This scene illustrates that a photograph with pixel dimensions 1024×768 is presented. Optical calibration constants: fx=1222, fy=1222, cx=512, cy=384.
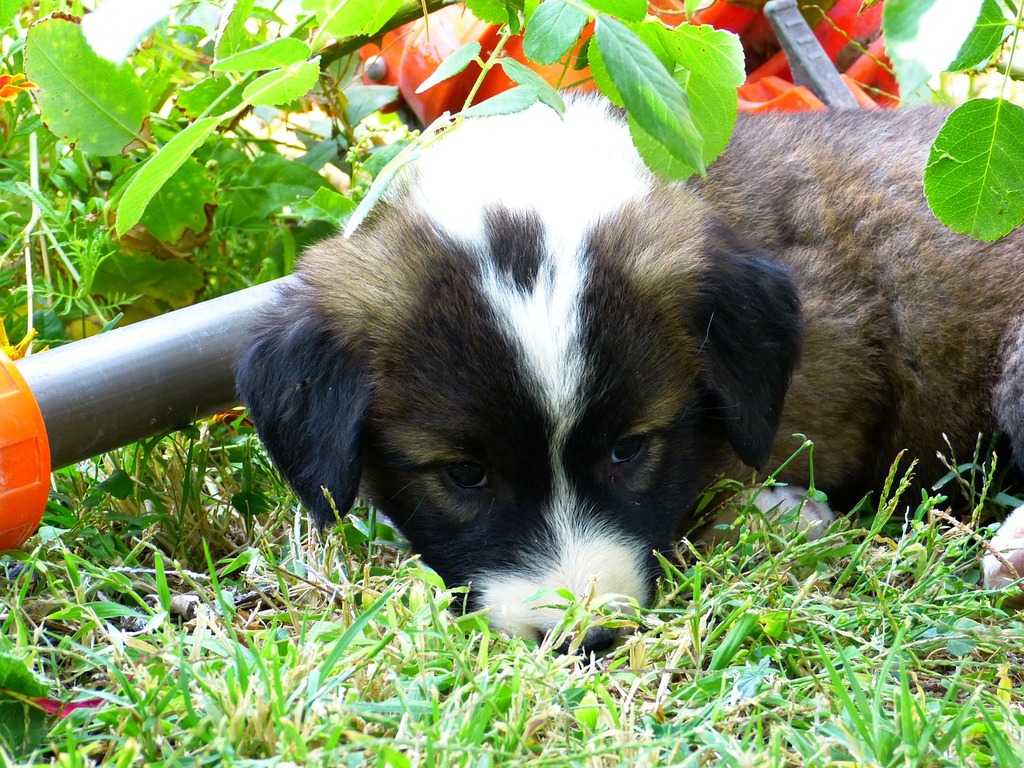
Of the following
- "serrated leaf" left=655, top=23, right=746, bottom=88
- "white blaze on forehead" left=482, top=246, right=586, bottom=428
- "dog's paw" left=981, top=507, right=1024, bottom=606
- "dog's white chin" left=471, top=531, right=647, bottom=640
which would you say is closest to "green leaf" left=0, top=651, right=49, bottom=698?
"dog's white chin" left=471, top=531, right=647, bottom=640

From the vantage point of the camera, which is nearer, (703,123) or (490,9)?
(703,123)

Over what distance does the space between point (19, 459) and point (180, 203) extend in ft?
5.13

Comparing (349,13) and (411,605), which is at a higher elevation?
(349,13)

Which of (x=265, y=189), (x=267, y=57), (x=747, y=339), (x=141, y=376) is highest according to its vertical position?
(x=267, y=57)

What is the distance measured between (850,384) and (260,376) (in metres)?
1.57

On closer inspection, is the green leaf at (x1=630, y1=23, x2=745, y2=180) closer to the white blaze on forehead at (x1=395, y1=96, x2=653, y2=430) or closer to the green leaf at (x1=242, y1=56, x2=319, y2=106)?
the white blaze on forehead at (x1=395, y1=96, x2=653, y2=430)

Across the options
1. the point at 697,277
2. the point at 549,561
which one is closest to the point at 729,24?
the point at 697,277

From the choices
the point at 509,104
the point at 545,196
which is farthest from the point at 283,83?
the point at 545,196

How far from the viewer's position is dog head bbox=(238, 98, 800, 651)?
251 centimetres

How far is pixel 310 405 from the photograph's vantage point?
2.69m

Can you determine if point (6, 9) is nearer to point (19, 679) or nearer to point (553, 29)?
point (553, 29)

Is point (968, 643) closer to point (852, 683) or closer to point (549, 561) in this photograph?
point (852, 683)

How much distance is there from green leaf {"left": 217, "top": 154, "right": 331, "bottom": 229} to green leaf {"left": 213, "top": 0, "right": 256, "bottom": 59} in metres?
0.94

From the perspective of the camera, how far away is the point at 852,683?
2061 mm
